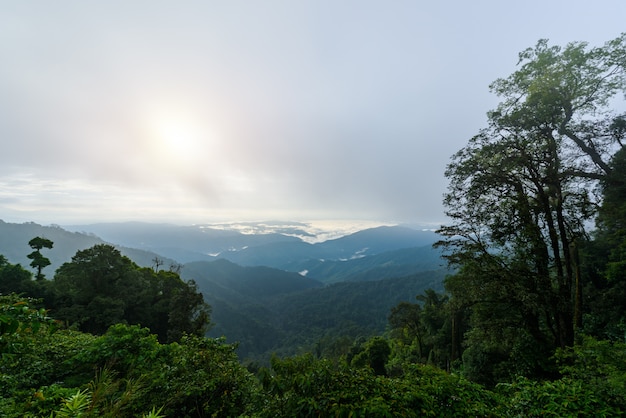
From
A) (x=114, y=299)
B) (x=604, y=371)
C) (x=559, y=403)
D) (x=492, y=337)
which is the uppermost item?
(x=559, y=403)

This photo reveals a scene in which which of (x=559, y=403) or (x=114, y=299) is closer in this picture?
(x=559, y=403)

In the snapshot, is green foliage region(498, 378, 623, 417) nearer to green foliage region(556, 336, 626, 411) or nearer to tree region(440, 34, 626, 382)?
green foliage region(556, 336, 626, 411)

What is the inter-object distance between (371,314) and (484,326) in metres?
133

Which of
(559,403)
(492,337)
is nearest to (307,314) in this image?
(492,337)

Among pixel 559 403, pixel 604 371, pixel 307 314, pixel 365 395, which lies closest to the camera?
pixel 559 403

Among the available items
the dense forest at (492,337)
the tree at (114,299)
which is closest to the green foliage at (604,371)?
the dense forest at (492,337)

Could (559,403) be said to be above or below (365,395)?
above

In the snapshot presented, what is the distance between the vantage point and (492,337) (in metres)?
9.55

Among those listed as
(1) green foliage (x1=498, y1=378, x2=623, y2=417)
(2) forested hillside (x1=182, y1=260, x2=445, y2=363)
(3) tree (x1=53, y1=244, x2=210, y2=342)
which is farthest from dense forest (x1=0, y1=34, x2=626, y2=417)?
(2) forested hillside (x1=182, y1=260, x2=445, y2=363)

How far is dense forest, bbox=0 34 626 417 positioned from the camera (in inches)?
137

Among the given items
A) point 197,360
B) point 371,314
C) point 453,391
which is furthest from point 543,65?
point 371,314

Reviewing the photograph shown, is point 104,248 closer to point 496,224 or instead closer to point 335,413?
point 335,413

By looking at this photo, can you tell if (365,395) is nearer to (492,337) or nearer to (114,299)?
(492,337)

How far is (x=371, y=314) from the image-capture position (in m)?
130
